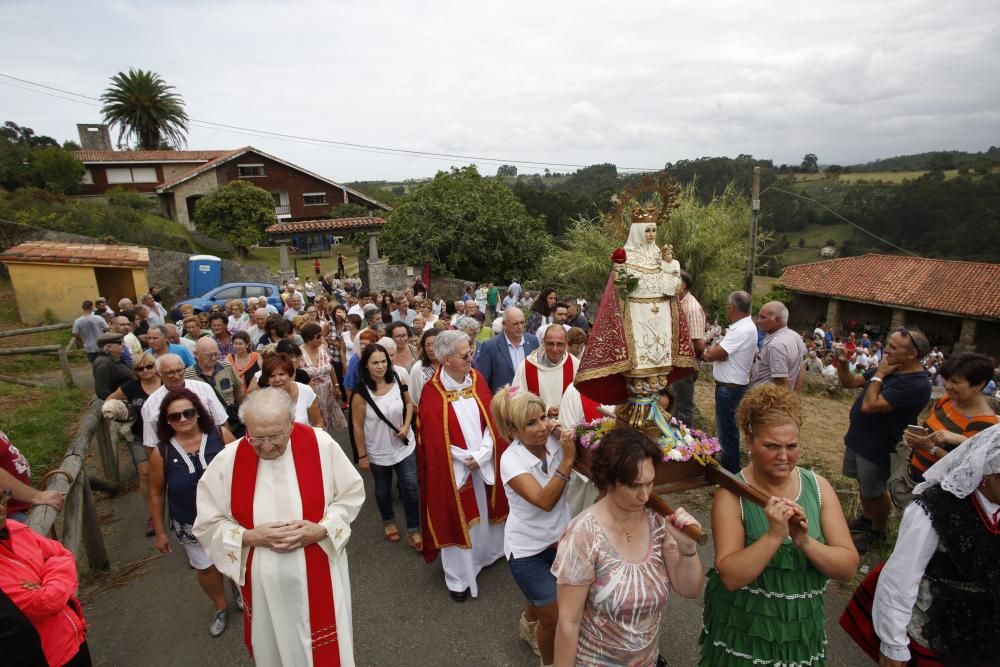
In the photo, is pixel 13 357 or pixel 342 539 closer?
pixel 342 539

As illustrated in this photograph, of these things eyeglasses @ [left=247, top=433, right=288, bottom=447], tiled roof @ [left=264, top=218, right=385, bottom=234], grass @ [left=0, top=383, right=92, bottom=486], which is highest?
tiled roof @ [left=264, top=218, right=385, bottom=234]

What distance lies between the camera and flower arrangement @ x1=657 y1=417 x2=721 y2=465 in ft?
8.19

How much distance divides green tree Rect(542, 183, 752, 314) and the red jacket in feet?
63.2

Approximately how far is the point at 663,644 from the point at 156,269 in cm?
2211

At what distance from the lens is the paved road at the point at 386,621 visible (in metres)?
3.71

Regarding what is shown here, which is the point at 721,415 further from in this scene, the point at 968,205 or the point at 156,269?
the point at 968,205

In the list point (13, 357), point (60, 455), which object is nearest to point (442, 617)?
point (60, 455)

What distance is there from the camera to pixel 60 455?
7039mm

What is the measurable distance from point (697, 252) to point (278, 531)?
69.3ft

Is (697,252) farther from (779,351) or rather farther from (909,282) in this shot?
(779,351)

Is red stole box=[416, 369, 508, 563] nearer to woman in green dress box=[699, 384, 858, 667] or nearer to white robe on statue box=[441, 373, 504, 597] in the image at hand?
white robe on statue box=[441, 373, 504, 597]

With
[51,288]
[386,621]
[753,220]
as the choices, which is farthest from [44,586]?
[753,220]

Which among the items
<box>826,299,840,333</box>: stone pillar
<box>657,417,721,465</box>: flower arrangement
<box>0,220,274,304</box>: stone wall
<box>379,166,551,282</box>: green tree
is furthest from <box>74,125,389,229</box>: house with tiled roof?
<box>657,417,721,465</box>: flower arrangement

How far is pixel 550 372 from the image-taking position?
178 inches
